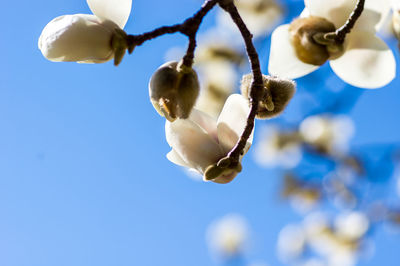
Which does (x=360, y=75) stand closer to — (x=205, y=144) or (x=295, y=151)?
(x=205, y=144)

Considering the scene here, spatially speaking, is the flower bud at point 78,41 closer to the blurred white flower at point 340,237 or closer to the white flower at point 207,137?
the white flower at point 207,137

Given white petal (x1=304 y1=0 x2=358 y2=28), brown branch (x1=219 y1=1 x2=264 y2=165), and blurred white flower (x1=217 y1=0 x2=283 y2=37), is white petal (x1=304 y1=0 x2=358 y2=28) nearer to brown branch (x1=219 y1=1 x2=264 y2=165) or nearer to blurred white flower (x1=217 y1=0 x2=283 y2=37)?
Result: brown branch (x1=219 y1=1 x2=264 y2=165)

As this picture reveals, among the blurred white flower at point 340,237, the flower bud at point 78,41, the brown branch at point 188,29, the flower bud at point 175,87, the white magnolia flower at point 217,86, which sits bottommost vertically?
the blurred white flower at point 340,237

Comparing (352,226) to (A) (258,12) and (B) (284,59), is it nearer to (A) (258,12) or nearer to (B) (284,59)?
(A) (258,12)

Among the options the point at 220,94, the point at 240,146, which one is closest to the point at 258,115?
the point at 240,146

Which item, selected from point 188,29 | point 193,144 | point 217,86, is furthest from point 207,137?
point 217,86

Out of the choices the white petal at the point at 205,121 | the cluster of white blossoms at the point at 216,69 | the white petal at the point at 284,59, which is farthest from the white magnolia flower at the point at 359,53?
the cluster of white blossoms at the point at 216,69
